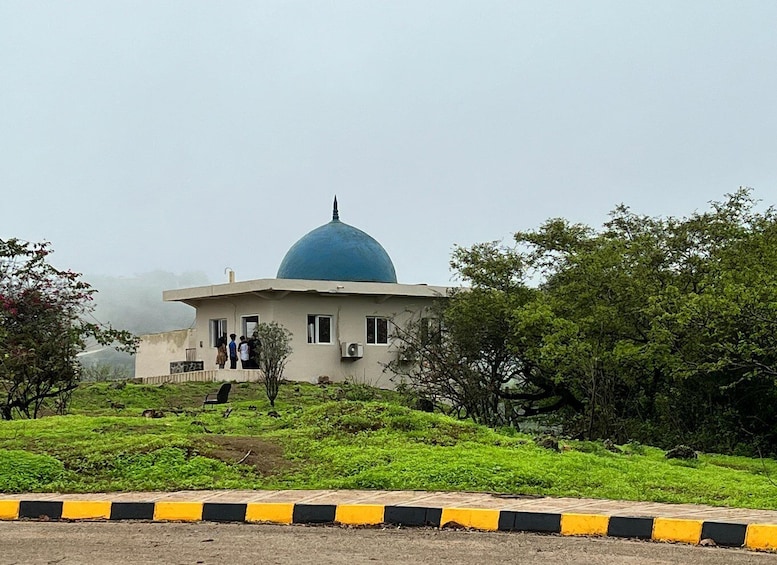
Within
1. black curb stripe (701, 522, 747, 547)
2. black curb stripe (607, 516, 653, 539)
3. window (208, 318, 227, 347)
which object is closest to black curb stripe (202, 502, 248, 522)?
black curb stripe (607, 516, 653, 539)

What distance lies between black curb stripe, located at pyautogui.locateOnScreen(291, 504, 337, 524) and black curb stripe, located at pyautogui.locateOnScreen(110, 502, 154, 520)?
1383mm

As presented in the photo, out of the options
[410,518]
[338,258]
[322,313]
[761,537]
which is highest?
[338,258]

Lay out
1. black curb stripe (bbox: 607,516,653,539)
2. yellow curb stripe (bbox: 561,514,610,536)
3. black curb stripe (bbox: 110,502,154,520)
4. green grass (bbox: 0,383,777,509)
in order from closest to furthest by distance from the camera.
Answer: black curb stripe (bbox: 607,516,653,539), yellow curb stripe (bbox: 561,514,610,536), black curb stripe (bbox: 110,502,154,520), green grass (bbox: 0,383,777,509)

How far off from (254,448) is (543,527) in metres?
4.70

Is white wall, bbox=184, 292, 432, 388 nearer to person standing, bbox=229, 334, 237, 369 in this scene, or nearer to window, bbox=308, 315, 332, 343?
window, bbox=308, 315, 332, 343

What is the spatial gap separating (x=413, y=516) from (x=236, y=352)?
25571 millimetres

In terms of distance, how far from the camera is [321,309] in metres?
34.7

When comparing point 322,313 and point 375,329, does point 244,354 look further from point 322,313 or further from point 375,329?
point 375,329

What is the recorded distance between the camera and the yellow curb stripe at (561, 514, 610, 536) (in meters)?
8.75

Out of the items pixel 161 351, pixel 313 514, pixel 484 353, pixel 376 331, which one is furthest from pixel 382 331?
pixel 313 514

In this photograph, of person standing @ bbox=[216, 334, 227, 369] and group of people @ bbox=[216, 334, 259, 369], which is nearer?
group of people @ bbox=[216, 334, 259, 369]

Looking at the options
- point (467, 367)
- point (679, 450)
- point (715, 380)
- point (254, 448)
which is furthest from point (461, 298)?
point (254, 448)

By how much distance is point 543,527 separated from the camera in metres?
8.88

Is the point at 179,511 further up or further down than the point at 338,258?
further down
